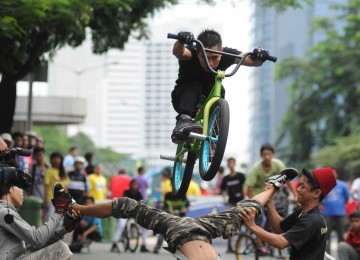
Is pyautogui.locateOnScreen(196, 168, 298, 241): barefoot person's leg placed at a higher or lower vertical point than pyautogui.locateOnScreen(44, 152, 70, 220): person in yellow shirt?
higher

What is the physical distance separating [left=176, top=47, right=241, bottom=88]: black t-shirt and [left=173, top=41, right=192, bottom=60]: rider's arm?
0.18m

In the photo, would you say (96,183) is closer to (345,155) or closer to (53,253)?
(53,253)

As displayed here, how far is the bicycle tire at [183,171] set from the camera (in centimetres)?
1112

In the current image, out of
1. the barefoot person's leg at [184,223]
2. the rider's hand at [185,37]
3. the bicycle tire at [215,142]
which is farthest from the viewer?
the rider's hand at [185,37]

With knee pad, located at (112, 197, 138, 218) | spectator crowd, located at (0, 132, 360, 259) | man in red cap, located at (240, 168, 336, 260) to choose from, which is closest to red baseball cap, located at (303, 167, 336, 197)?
man in red cap, located at (240, 168, 336, 260)

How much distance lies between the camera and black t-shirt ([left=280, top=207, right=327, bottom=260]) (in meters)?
8.62

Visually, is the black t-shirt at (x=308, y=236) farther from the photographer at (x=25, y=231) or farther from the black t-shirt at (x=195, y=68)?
the black t-shirt at (x=195, y=68)

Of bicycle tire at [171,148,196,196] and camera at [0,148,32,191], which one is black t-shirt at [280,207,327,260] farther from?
bicycle tire at [171,148,196,196]

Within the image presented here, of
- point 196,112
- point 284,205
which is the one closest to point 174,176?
point 196,112

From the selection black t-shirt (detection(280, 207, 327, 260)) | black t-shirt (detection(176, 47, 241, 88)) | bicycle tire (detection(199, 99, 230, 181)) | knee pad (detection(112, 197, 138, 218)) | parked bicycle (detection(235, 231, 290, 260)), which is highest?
black t-shirt (detection(176, 47, 241, 88))

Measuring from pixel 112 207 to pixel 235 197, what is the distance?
12.4m

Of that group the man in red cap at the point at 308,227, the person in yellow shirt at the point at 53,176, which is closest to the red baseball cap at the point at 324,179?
the man in red cap at the point at 308,227

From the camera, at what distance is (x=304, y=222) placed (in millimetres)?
Result: 8672

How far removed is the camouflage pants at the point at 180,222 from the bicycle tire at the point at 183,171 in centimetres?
275
